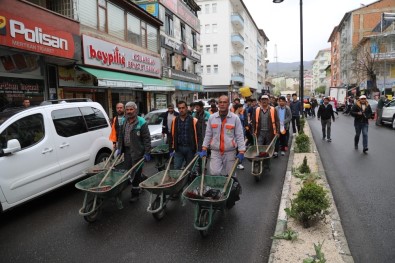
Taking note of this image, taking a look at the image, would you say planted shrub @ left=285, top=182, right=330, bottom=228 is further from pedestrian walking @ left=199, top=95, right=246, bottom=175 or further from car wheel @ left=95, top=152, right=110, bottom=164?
car wheel @ left=95, top=152, right=110, bottom=164

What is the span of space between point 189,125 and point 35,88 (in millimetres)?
8310

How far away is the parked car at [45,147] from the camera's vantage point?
186 inches

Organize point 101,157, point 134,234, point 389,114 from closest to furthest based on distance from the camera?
point 134,234 < point 101,157 < point 389,114

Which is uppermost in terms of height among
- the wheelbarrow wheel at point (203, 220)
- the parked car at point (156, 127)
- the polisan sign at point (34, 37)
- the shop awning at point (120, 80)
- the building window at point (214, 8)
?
the building window at point (214, 8)

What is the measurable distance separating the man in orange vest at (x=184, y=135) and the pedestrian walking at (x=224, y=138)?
901 millimetres

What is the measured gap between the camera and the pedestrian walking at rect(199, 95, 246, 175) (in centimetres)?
500

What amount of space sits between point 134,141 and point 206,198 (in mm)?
2176

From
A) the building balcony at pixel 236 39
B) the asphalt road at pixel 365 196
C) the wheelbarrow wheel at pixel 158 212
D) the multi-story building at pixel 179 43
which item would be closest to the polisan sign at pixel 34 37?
the wheelbarrow wheel at pixel 158 212

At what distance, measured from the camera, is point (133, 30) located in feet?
60.0

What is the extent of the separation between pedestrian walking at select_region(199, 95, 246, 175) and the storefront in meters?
7.57

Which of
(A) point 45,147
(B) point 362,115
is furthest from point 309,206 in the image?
(B) point 362,115

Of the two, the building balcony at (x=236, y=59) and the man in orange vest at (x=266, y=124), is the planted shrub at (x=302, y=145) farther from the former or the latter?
the building balcony at (x=236, y=59)

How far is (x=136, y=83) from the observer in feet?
52.1

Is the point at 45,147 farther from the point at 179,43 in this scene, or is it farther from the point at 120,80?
the point at 179,43
